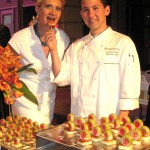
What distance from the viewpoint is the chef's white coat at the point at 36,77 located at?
1.78 m

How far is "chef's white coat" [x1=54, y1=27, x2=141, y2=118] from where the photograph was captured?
1558mm

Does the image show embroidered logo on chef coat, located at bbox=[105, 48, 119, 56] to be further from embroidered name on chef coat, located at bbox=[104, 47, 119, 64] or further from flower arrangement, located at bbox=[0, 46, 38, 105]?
flower arrangement, located at bbox=[0, 46, 38, 105]

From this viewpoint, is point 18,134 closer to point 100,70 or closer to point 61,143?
point 61,143

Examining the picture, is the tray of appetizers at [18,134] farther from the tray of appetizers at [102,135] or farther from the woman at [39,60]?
the woman at [39,60]

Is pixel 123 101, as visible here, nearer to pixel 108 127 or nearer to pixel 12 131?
pixel 108 127

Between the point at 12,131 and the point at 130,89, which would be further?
the point at 130,89

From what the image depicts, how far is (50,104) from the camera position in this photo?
184 cm

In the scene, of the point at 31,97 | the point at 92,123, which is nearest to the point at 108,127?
the point at 92,123

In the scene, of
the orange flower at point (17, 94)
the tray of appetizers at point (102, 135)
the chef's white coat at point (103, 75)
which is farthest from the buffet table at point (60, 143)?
the chef's white coat at point (103, 75)

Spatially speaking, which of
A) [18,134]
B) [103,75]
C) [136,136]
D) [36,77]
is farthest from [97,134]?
[36,77]

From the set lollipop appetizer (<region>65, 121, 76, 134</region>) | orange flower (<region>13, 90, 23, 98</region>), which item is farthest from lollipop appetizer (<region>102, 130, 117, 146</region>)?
orange flower (<region>13, 90, 23, 98</region>)

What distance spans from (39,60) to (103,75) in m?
0.39

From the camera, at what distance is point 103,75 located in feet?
5.23

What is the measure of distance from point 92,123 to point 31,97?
297 mm
